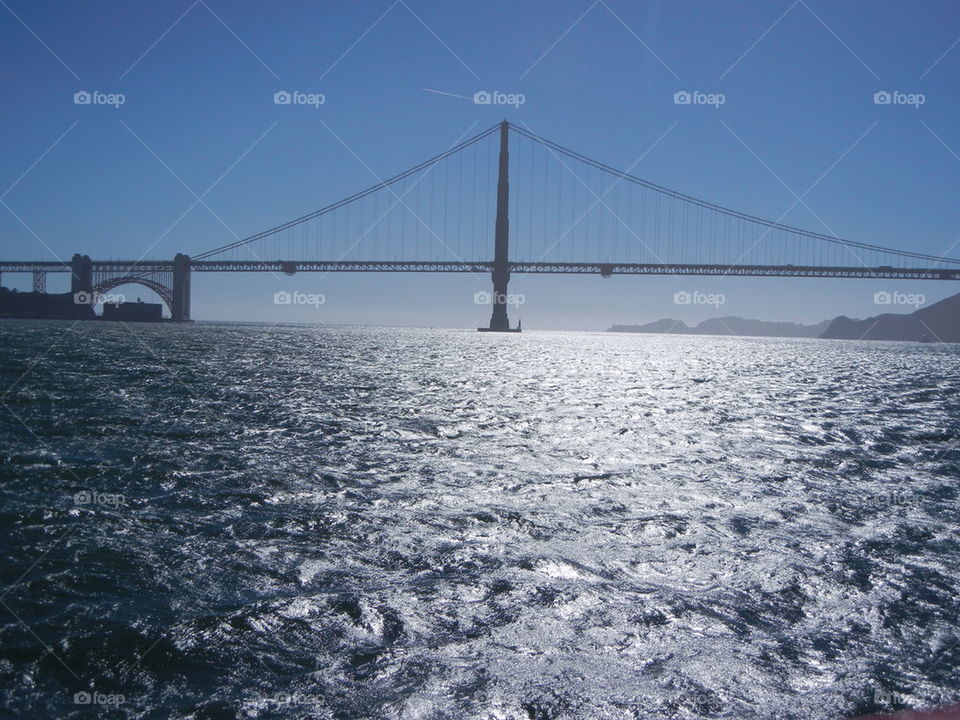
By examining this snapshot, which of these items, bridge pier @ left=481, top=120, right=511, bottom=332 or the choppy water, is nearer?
the choppy water

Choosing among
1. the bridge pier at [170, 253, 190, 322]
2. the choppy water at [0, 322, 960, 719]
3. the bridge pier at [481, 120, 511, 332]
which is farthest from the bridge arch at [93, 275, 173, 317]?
the choppy water at [0, 322, 960, 719]

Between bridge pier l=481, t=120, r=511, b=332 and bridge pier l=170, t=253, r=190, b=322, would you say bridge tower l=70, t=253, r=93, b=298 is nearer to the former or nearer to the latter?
bridge pier l=170, t=253, r=190, b=322

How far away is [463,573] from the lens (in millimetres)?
6590

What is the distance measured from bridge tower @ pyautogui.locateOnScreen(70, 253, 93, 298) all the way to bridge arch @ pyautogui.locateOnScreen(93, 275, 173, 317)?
1.03 m

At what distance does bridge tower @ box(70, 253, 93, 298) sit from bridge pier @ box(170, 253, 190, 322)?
419 inches

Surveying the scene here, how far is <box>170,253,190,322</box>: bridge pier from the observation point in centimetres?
9844

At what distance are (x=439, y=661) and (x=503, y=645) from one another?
1.51 feet

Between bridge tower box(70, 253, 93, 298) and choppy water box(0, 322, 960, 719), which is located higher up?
bridge tower box(70, 253, 93, 298)

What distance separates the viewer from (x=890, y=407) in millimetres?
24469

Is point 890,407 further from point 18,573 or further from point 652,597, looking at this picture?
point 18,573

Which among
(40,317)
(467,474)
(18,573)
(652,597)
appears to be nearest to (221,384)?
(467,474)

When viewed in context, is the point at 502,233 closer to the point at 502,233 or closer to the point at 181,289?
the point at 502,233

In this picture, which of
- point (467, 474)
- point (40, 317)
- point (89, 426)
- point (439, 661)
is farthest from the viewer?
point (40, 317)

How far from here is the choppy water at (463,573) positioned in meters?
4.62
